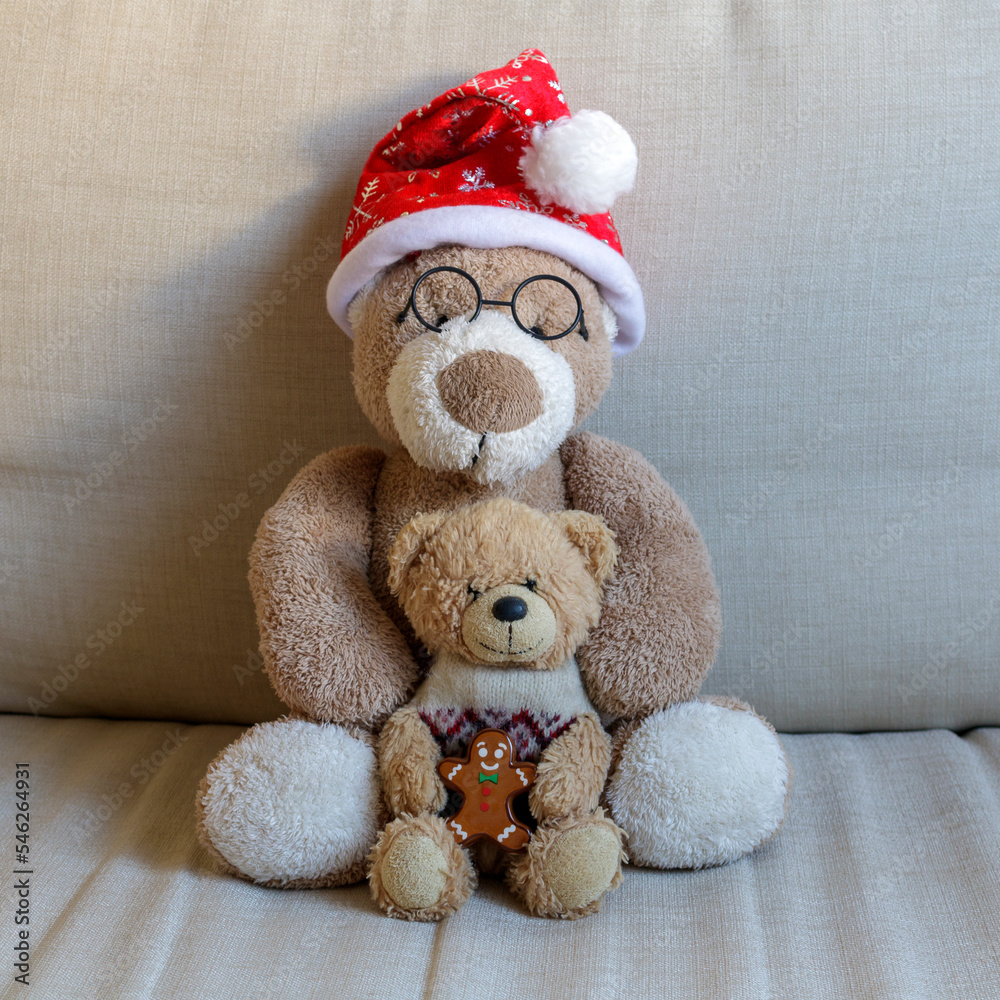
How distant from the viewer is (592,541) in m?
0.75

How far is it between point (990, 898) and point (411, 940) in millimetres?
450

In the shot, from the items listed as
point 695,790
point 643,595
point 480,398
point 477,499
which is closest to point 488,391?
point 480,398

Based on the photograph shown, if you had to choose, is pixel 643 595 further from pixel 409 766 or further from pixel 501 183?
pixel 501 183

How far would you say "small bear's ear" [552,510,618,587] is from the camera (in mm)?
754

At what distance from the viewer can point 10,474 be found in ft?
3.27

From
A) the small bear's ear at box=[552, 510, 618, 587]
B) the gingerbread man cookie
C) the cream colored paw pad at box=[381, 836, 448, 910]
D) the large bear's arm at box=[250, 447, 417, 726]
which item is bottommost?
the cream colored paw pad at box=[381, 836, 448, 910]

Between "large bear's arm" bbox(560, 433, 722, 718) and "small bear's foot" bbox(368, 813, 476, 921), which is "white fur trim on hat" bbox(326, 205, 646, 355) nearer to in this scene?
"large bear's arm" bbox(560, 433, 722, 718)

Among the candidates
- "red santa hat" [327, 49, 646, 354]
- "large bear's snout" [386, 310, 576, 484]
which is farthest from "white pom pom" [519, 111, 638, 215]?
"large bear's snout" [386, 310, 576, 484]

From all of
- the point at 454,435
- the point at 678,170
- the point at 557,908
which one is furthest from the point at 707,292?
the point at 557,908

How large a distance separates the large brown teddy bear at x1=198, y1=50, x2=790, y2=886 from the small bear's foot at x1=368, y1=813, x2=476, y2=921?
39 millimetres

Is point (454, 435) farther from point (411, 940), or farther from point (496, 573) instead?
point (411, 940)

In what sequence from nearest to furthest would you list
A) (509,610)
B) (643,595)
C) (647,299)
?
(509,610)
(643,595)
(647,299)

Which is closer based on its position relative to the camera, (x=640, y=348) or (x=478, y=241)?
(x=478, y=241)

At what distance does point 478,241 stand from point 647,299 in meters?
0.24
